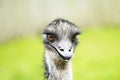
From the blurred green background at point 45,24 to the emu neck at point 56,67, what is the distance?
201cm

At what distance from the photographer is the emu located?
1.99 meters

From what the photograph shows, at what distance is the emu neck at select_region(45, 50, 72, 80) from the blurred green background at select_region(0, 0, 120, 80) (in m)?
2.01

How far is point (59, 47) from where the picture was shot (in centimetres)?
199

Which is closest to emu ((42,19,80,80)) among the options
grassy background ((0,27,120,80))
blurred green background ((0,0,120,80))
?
grassy background ((0,27,120,80))

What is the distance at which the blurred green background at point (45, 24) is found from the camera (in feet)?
13.7
